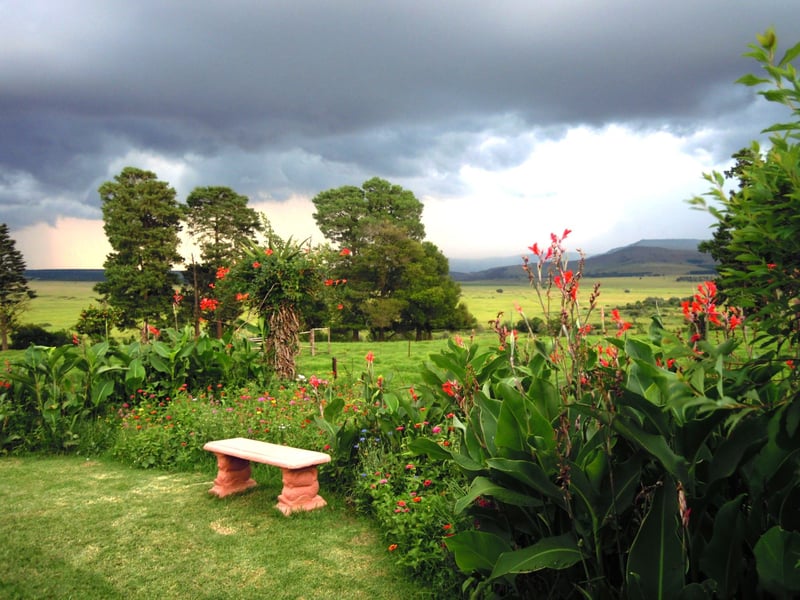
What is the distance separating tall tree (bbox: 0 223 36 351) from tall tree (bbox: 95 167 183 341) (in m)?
3.29

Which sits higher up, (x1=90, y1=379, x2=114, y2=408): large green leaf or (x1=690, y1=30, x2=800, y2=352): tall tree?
(x1=690, y1=30, x2=800, y2=352): tall tree

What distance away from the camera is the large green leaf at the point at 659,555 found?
8.30ft

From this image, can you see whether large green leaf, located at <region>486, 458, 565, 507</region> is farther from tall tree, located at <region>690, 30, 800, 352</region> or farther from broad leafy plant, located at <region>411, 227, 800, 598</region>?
tall tree, located at <region>690, 30, 800, 352</region>

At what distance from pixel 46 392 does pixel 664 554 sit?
8.02 metres

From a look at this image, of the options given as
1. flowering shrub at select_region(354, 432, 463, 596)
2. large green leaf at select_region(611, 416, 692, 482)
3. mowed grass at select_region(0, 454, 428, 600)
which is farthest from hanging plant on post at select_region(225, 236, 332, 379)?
large green leaf at select_region(611, 416, 692, 482)

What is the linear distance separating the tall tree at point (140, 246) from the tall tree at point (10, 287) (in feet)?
10.8

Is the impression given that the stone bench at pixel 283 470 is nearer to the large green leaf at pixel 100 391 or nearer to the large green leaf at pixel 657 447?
the large green leaf at pixel 100 391

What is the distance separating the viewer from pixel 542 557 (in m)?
2.77

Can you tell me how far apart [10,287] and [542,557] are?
3100 cm

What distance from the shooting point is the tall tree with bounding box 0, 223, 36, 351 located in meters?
26.0

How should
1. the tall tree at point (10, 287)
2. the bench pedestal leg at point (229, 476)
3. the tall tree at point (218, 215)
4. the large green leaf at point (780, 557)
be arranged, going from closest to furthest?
the large green leaf at point (780, 557)
the bench pedestal leg at point (229, 476)
the tall tree at point (10, 287)
the tall tree at point (218, 215)

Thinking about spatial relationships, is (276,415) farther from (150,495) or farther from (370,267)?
(370,267)

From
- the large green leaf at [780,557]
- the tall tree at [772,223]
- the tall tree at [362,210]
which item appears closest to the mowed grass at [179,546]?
the large green leaf at [780,557]

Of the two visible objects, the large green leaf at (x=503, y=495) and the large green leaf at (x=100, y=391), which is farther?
the large green leaf at (x=100, y=391)
